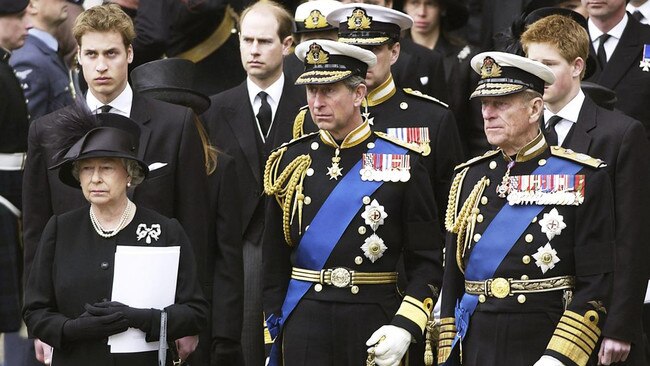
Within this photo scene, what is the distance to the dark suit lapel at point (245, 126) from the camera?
33.0 ft

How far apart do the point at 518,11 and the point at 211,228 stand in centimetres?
485

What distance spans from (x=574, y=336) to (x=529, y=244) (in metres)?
0.51

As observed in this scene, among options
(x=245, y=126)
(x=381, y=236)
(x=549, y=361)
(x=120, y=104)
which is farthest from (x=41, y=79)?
(x=549, y=361)

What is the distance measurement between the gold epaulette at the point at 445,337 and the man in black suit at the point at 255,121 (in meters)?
2.11

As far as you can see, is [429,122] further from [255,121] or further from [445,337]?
[445,337]

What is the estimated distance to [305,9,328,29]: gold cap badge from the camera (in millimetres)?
10406

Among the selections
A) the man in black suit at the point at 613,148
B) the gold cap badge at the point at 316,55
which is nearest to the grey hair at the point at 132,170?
the gold cap badge at the point at 316,55

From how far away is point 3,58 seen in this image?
10008mm

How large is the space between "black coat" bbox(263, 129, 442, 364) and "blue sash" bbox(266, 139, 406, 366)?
0.09 ft

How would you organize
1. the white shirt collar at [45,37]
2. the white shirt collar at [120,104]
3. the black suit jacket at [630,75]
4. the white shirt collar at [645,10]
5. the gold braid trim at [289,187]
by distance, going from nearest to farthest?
the gold braid trim at [289,187], the white shirt collar at [120,104], the black suit jacket at [630,75], the white shirt collar at [45,37], the white shirt collar at [645,10]

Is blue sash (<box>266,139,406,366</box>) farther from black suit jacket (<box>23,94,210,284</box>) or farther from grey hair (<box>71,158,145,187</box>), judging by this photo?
grey hair (<box>71,158,145,187</box>)

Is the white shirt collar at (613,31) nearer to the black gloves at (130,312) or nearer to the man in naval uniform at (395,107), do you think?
the man in naval uniform at (395,107)

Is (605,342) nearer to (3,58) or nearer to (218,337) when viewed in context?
(218,337)

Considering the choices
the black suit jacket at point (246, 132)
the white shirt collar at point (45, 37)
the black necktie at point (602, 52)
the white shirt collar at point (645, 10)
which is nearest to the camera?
the black suit jacket at point (246, 132)
